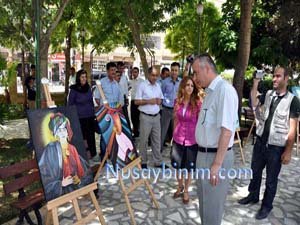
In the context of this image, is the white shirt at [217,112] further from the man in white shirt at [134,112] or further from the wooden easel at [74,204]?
the man in white shirt at [134,112]

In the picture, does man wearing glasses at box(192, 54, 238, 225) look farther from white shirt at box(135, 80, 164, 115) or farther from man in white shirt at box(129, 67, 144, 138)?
man in white shirt at box(129, 67, 144, 138)

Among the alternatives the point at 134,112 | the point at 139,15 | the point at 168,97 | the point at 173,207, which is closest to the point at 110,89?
the point at 168,97

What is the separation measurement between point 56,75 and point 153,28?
32.3 metres

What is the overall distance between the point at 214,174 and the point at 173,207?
1.81 metres

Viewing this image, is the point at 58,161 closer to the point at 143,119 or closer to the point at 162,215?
the point at 162,215

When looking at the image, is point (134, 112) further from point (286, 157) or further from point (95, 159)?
point (286, 157)

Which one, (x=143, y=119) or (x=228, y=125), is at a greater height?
(x=228, y=125)

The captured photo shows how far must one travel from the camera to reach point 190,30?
2184cm

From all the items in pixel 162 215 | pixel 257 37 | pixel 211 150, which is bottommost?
pixel 162 215

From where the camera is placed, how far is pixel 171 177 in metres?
5.49

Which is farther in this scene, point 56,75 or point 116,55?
point 116,55

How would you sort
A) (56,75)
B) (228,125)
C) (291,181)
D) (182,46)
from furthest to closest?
(56,75) < (182,46) < (291,181) < (228,125)

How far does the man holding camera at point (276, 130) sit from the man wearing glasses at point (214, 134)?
4.25 ft

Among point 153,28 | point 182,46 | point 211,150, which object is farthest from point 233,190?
point 182,46
